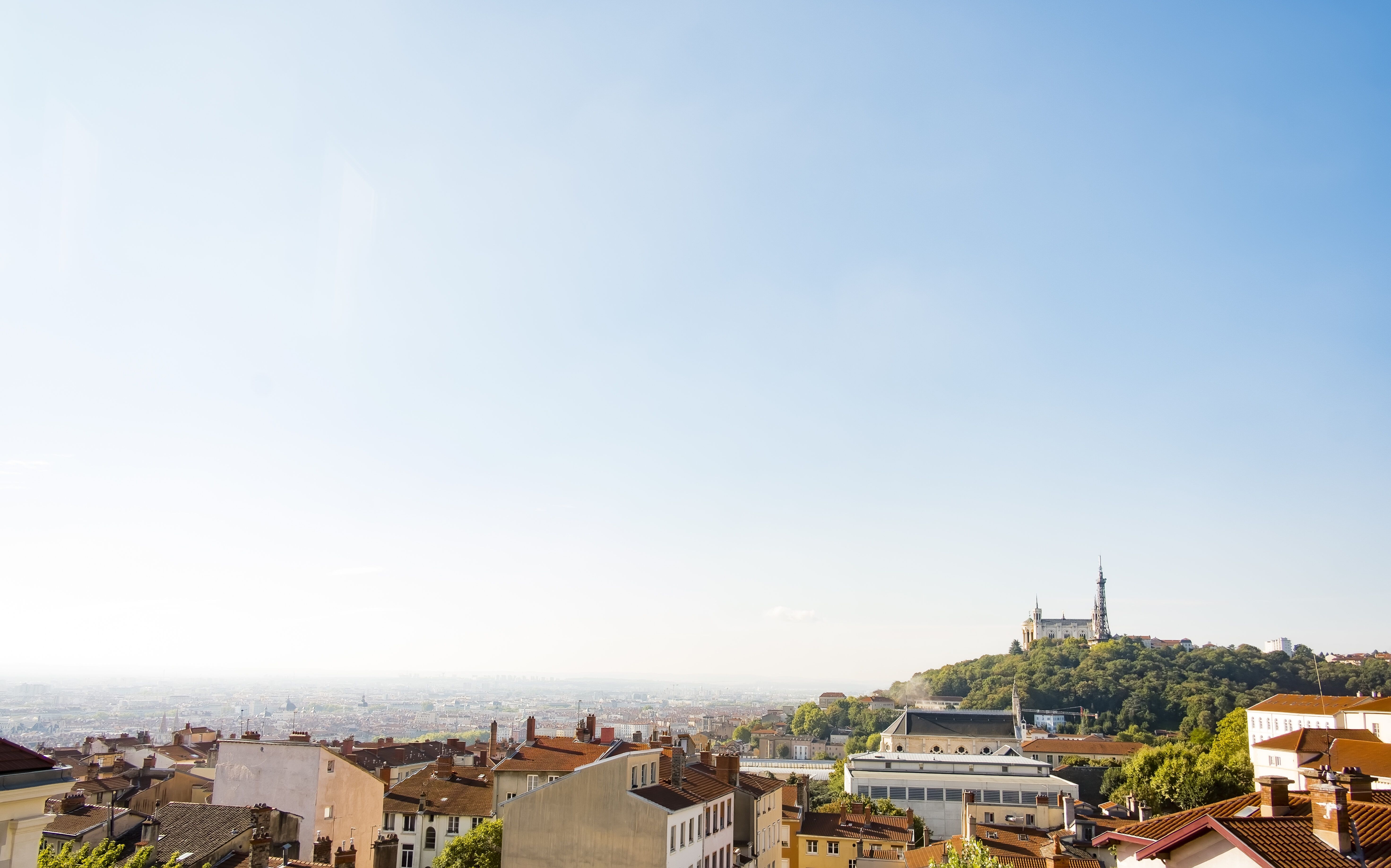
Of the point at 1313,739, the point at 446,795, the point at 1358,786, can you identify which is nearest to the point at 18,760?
the point at 1358,786

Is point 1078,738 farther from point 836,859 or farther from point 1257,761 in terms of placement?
point 836,859

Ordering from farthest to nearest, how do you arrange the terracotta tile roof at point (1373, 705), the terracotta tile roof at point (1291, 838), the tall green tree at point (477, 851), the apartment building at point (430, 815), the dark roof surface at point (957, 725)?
the dark roof surface at point (957, 725), the terracotta tile roof at point (1373, 705), the apartment building at point (430, 815), the tall green tree at point (477, 851), the terracotta tile roof at point (1291, 838)

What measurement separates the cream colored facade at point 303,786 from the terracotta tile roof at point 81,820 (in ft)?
26.1

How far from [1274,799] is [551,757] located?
133 ft

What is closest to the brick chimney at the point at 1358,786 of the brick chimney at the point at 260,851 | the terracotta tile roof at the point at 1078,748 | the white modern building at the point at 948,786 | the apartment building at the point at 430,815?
the brick chimney at the point at 260,851

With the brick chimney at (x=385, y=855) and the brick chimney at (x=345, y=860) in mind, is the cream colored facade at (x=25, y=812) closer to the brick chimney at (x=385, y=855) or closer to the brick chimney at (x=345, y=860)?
the brick chimney at (x=345, y=860)

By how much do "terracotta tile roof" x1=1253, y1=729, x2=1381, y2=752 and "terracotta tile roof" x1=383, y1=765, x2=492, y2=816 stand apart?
57496 mm

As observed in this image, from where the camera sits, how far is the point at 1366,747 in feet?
188

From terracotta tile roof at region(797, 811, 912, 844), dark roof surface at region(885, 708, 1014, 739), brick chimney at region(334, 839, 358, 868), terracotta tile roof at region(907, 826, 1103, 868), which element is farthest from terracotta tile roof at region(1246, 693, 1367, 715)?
brick chimney at region(334, 839, 358, 868)

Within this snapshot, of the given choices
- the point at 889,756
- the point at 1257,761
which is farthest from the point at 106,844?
the point at 889,756

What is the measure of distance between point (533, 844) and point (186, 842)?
498 inches

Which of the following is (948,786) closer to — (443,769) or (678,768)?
(443,769)

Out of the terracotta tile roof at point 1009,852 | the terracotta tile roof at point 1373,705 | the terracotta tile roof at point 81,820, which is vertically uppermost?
the terracotta tile roof at point 1373,705

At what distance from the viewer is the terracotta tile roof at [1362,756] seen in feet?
169
